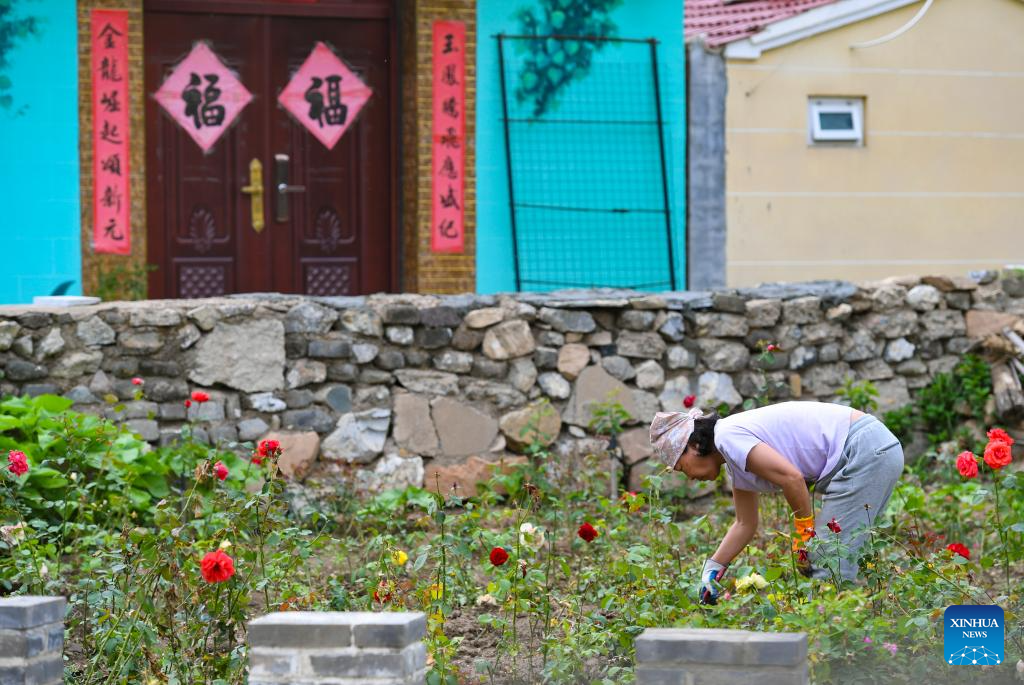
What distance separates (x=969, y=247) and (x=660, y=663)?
26.7 ft

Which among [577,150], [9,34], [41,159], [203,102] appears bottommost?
[41,159]

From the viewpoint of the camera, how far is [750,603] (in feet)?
17.1

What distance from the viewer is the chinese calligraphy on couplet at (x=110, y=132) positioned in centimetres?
905

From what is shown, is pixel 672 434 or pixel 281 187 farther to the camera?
pixel 281 187

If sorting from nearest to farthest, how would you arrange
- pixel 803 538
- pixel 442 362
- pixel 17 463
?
pixel 803 538
pixel 17 463
pixel 442 362

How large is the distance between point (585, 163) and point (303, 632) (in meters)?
6.71

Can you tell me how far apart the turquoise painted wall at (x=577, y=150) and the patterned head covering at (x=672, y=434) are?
482cm

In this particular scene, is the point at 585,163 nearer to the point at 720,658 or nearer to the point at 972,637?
the point at 972,637

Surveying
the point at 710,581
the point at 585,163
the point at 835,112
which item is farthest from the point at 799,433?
the point at 835,112

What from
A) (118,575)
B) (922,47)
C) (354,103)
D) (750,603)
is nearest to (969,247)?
(922,47)

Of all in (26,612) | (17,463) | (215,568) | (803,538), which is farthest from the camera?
(17,463)

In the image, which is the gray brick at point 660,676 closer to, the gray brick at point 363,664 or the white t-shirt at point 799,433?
the gray brick at point 363,664

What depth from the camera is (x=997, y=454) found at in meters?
4.38

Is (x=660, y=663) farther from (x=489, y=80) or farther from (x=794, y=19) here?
(x=794, y=19)
